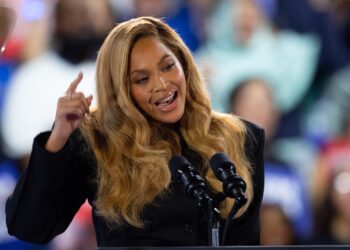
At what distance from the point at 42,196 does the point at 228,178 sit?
0.64 meters

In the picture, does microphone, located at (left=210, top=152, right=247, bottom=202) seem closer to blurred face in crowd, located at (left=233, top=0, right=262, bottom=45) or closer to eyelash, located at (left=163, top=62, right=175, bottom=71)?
eyelash, located at (left=163, top=62, right=175, bottom=71)

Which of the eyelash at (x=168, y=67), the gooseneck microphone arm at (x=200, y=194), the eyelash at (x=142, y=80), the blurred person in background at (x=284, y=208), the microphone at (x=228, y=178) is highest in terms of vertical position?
the eyelash at (x=168, y=67)

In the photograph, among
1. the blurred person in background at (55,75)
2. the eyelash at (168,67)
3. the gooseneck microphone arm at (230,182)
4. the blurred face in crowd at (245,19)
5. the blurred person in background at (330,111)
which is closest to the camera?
the gooseneck microphone arm at (230,182)

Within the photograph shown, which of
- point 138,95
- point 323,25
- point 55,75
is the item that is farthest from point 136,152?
point 323,25

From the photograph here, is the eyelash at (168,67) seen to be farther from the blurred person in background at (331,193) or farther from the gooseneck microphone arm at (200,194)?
the blurred person in background at (331,193)

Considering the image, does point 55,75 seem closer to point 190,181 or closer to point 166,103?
point 166,103

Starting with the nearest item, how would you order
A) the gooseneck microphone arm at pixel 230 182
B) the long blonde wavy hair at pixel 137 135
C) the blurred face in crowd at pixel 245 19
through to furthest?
the gooseneck microphone arm at pixel 230 182, the long blonde wavy hair at pixel 137 135, the blurred face in crowd at pixel 245 19

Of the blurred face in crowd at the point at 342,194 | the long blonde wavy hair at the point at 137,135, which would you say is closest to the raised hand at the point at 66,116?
the long blonde wavy hair at the point at 137,135

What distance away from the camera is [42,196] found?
2771mm

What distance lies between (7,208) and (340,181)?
2.90 metres

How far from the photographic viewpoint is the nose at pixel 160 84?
296 cm

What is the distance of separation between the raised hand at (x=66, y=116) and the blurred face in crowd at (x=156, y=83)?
0.90 ft

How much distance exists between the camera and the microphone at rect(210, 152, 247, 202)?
2396mm

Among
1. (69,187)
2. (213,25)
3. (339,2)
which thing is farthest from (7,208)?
(339,2)
